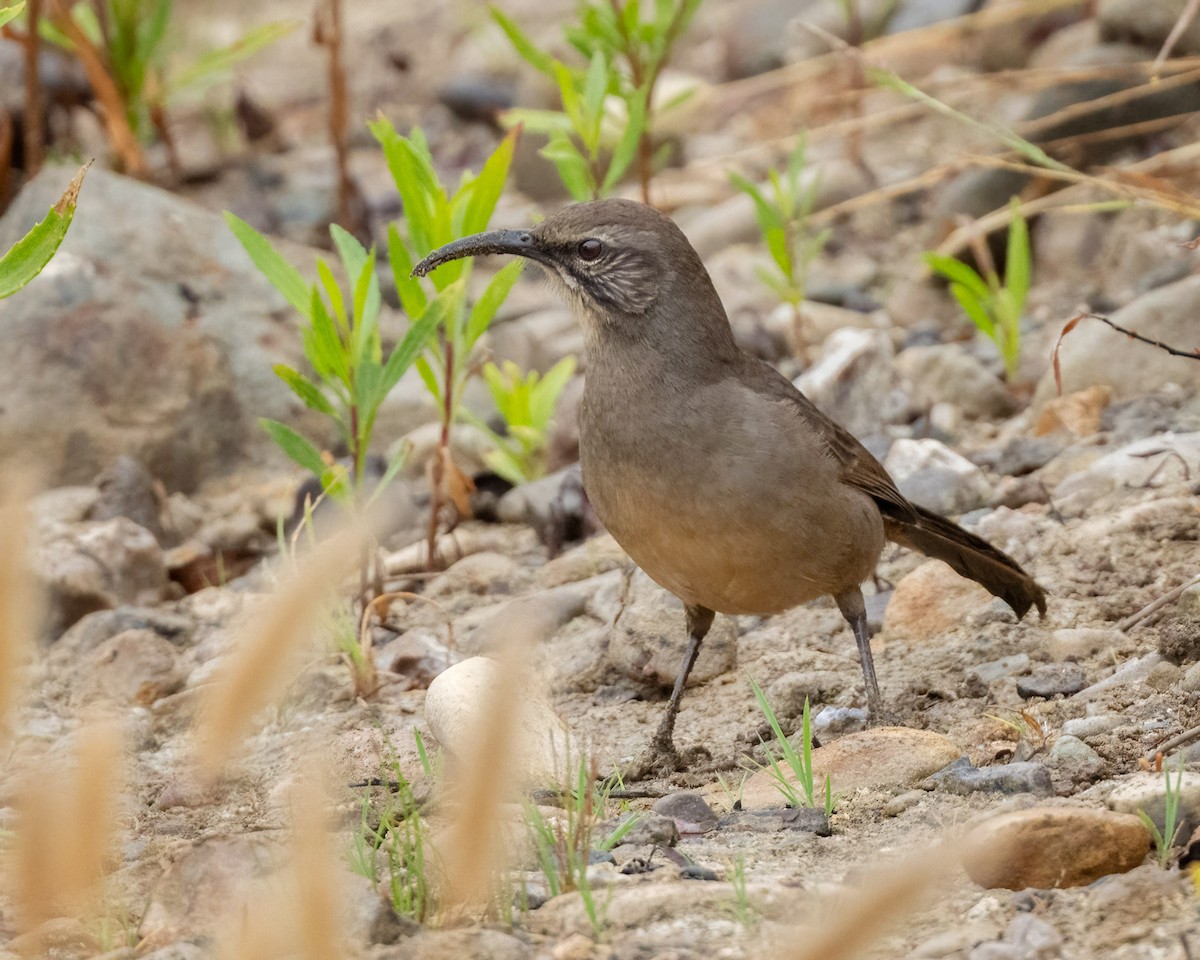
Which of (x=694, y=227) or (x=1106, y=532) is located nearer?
(x=1106, y=532)

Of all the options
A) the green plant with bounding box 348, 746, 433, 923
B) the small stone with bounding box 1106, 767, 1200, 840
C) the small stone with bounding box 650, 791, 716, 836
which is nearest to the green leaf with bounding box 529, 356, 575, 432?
the small stone with bounding box 650, 791, 716, 836

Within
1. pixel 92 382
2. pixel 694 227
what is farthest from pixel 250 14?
pixel 92 382

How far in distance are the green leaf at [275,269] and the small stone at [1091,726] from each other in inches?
99.1

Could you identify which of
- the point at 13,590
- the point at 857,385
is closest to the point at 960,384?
the point at 857,385

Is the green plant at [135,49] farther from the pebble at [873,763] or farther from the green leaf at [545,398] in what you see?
the pebble at [873,763]

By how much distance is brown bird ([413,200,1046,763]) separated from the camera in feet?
13.9

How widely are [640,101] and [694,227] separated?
8.68 ft

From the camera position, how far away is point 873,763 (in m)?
3.84

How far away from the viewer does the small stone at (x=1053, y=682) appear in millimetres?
4270

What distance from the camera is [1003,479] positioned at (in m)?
5.78

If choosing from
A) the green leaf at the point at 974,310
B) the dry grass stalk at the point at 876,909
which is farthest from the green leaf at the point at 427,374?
the dry grass stalk at the point at 876,909

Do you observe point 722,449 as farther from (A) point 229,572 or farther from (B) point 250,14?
(B) point 250,14

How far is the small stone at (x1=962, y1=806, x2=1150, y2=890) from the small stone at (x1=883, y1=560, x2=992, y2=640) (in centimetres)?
203

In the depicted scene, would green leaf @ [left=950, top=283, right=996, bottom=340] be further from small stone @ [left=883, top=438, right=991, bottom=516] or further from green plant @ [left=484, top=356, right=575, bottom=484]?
green plant @ [left=484, top=356, right=575, bottom=484]
